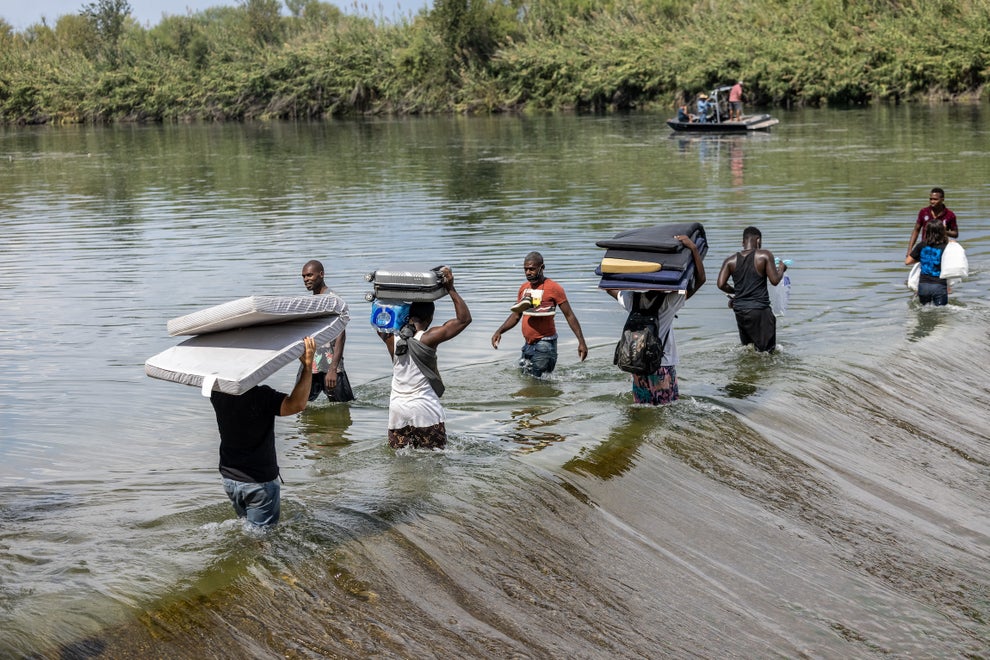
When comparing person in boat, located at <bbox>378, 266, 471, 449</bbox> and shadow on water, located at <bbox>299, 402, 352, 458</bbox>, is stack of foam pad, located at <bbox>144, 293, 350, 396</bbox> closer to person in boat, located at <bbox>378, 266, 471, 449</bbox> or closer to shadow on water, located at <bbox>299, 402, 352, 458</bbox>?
person in boat, located at <bbox>378, 266, 471, 449</bbox>

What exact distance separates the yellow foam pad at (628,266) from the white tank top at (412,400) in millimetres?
2039

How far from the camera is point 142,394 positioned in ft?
41.3

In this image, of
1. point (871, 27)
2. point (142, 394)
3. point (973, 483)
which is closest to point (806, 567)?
point (973, 483)

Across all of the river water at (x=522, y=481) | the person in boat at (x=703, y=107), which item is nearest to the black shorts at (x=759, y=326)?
the river water at (x=522, y=481)

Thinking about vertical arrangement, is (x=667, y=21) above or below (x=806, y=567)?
above

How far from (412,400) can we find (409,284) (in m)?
0.99

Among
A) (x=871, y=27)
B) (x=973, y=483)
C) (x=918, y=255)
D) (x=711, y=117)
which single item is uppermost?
(x=871, y=27)

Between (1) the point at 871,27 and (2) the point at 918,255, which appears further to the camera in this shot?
(1) the point at 871,27

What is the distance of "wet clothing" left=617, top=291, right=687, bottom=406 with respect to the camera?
1009 centimetres

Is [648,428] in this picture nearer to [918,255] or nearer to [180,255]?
[918,255]

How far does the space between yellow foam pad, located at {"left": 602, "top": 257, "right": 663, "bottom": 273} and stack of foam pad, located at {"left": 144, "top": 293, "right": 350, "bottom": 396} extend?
140 inches

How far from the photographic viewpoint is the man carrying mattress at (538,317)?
37.2ft

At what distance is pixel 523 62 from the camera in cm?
7369

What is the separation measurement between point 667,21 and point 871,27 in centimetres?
1419
